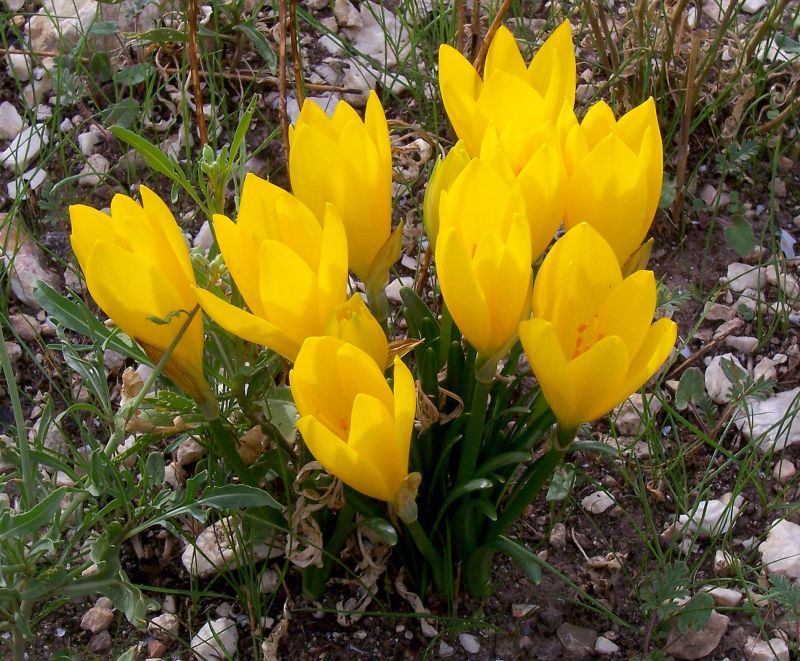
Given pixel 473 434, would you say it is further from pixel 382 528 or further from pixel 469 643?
pixel 469 643

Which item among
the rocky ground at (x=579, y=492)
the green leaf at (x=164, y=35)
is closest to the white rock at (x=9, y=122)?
the rocky ground at (x=579, y=492)

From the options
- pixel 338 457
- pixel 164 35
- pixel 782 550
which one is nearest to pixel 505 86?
pixel 338 457

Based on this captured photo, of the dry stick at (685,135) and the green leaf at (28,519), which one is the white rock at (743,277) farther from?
the green leaf at (28,519)

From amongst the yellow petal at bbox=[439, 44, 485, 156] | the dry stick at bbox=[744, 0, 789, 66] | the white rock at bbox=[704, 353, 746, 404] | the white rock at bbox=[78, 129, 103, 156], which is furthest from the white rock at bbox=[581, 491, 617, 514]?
the white rock at bbox=[78, 129, 103, 156]

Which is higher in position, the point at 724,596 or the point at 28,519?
the point at 28,519

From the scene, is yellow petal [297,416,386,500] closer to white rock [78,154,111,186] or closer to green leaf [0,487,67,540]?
green leaf [0,487,67,540]
